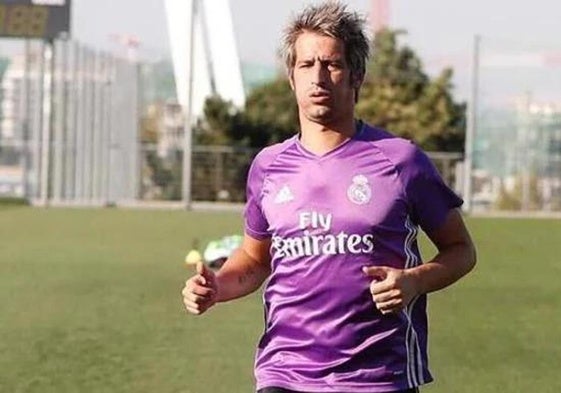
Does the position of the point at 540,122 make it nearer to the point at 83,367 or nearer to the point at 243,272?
the point at 83,367

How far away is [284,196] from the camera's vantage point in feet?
13.4

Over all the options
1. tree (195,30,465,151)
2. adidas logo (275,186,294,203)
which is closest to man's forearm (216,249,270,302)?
adidas logo (275,186,294,203)

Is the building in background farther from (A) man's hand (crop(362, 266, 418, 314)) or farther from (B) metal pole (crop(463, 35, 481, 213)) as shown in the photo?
(A) man's hand (crop(362, 266, 418, 314))

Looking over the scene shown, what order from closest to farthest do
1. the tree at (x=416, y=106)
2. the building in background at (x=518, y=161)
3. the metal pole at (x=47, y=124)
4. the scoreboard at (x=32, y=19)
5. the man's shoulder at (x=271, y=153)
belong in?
the man's shoulder at (x=271, y=153)
the scoreboard at (x=32, y=19)
the metal pole at (x=47, y=124)
the building in background at (x=518, y=161)
the tree at (x=416, y=106)

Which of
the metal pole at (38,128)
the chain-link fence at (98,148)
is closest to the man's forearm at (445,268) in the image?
the chain-link fence at (98,148)

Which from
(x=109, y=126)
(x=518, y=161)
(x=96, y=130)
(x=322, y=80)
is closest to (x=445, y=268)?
(x=322, y=80)

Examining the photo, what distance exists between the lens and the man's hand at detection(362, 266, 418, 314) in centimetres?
382

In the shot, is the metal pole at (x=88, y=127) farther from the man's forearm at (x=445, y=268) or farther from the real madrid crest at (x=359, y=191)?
the real madrid crest at (x=359, y=191)

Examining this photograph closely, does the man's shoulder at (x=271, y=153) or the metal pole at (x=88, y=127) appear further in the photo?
the metal pole at (x=88, y=127)

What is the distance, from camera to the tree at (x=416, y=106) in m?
56.9

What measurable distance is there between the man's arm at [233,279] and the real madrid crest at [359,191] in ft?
1.33

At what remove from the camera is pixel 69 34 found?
39.8 meters

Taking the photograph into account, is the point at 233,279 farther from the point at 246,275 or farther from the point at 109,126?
the point at 109,126

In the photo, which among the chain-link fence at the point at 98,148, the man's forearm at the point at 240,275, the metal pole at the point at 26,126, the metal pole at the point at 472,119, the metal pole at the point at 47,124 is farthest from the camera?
the metal pole at the point at 26,126
